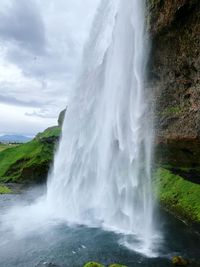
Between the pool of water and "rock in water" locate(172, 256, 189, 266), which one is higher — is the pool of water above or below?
below

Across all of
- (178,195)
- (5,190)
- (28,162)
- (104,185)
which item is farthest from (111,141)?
(28,162)

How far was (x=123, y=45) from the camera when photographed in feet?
97.6

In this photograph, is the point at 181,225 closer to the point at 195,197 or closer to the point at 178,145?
the point at 195,197

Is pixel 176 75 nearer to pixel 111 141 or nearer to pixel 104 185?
Answer: pixel 111 141

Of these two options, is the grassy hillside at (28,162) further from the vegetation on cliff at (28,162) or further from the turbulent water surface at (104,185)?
the turbulent water surface at (104,185)

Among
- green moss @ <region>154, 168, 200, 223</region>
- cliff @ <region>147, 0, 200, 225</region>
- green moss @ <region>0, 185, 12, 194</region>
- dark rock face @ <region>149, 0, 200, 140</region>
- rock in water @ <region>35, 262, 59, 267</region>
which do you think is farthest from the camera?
green moss @ <region>0, 185, 12, 194</region>

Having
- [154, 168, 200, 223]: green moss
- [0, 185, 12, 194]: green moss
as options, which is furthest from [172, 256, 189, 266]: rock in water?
[0, 185, 12, 194]: green moss

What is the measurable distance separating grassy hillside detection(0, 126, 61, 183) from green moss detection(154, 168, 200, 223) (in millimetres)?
27037

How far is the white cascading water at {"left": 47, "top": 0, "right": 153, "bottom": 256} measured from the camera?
2739cm

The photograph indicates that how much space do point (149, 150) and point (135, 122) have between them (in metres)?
2.65

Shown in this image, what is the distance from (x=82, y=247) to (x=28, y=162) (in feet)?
146

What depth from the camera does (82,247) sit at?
78.8 feet

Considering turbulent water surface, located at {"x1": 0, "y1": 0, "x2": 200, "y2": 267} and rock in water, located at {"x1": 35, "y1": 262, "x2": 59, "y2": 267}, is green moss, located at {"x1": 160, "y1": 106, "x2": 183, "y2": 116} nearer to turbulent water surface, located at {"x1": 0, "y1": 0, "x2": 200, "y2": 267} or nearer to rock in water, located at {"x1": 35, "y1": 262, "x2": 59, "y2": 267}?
turbulent water surface, located at {"x1": 0, "y1": 0, "x2": 200, "y2": 267}

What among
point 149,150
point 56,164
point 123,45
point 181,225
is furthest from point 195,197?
point 56,164
